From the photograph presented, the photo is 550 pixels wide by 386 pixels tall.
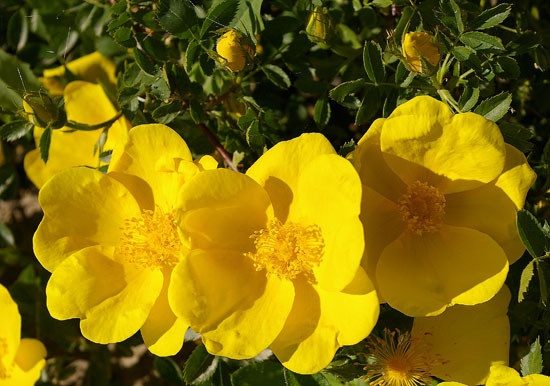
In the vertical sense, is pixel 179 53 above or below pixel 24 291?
above

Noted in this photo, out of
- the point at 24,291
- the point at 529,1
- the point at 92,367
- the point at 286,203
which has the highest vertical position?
the point at 529,1

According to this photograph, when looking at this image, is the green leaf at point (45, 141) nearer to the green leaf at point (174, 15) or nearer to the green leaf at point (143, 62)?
the green leaf at point (143, 62)

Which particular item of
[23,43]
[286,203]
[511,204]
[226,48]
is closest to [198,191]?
[286,203]

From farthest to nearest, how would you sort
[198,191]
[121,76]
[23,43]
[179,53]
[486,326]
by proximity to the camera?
[23,43], [179,53], [121,76], [486,326], [198,191]

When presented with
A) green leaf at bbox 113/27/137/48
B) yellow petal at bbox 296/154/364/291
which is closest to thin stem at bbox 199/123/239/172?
green leaf at bbox 113/27/137/48

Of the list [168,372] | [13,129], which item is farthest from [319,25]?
[168,372]

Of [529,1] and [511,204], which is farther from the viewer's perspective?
[529,1]

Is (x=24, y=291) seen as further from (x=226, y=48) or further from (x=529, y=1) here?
(x=529, y=1)
